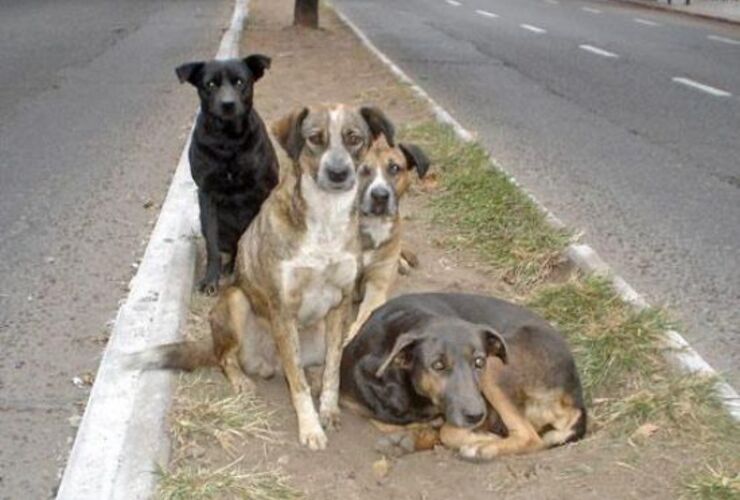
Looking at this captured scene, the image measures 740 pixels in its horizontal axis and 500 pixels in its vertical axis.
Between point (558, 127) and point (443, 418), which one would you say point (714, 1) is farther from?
point (443, 418)

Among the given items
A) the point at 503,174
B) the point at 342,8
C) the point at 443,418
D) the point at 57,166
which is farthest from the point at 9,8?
the point at 443,418

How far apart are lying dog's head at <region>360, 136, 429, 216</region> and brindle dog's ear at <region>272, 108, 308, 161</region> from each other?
1.09 metres

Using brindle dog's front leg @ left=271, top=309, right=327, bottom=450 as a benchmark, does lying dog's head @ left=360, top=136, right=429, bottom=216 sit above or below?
above

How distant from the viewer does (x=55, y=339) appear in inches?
208

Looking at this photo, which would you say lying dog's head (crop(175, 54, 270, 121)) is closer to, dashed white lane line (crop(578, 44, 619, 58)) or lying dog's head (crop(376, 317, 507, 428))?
lying dog's head (crop(376, 317, 507, 428))

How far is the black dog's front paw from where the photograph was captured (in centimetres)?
612

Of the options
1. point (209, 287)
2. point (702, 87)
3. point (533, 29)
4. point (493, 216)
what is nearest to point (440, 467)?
point (209, 287)

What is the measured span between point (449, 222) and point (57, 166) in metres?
3.67

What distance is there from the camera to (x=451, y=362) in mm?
4047

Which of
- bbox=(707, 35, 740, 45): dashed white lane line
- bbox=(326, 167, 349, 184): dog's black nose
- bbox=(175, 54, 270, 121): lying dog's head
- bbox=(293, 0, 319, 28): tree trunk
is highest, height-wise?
bbox=(326, 167, 349, 184): dog's black nose

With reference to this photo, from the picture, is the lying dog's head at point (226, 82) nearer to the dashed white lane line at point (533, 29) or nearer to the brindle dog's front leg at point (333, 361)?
the brindle dog's front leg at point (333, 361)

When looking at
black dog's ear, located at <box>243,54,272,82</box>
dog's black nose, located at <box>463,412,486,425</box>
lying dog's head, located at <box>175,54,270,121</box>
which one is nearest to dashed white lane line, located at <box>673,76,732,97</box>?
black dog's ear, located at <box>243,54,272,82</box>

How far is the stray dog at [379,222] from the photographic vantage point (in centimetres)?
572

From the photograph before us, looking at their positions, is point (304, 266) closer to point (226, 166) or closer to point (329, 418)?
point (329, 418)
